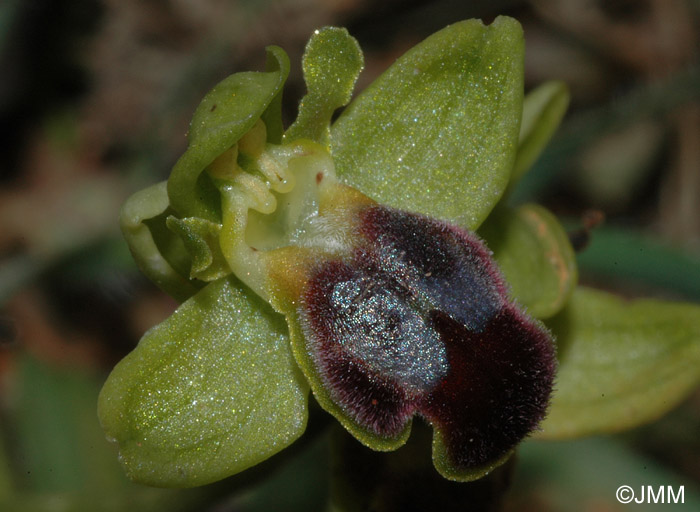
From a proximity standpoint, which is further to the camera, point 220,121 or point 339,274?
point 339,274

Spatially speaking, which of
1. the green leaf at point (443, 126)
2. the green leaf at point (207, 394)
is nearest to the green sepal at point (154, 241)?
the green leaf at point (207, 394)

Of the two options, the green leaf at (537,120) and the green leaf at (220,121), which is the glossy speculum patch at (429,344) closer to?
the green leaf at (220,121)

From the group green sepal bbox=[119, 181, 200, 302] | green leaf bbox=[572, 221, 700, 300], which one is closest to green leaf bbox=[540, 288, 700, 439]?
green leaf bbox=[572, 221, 700, 300]

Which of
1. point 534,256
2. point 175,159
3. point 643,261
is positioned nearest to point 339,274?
point 534,256

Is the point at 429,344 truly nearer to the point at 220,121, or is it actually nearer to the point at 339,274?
the point at 339,274

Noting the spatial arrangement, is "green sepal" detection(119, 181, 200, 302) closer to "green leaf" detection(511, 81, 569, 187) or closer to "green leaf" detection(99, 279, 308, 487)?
"green leaf" detection(99, 279, 308, 487)

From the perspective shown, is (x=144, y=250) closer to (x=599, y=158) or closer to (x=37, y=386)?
(x=37, y=386)
